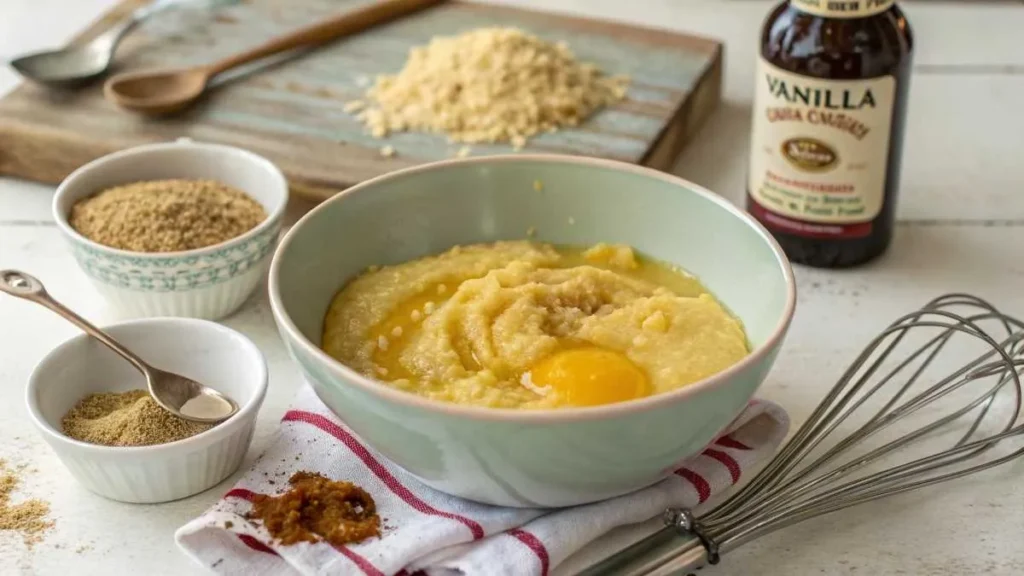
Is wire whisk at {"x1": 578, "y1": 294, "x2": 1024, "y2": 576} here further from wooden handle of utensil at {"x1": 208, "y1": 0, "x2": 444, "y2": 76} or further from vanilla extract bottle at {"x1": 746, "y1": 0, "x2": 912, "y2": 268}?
wooden handle of utensil at {"x1": 208, "y1": 0, "x2": 444, "y2": 76}

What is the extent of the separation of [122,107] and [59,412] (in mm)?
778

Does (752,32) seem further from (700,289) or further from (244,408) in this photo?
(244,408)

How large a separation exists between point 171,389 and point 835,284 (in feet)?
2.95

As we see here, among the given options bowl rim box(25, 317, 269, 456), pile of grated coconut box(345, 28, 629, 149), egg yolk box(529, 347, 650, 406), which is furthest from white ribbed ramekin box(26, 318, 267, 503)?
pile of grated coconut box(345, 28, 629, 149)

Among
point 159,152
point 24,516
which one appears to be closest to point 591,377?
point 24,516

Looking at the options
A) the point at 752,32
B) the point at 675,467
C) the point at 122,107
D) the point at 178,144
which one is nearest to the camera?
the point at 675,467

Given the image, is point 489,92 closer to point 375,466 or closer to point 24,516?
point 375,466

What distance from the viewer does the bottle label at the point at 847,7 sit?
1.48m

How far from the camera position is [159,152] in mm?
1707

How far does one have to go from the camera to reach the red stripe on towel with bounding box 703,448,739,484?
122cm

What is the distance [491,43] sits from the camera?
77.6 inches

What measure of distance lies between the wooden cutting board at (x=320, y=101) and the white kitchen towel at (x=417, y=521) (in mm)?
626

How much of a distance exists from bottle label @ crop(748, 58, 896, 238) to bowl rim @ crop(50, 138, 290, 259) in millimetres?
654

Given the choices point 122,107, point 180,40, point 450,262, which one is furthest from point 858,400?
point 180,40
